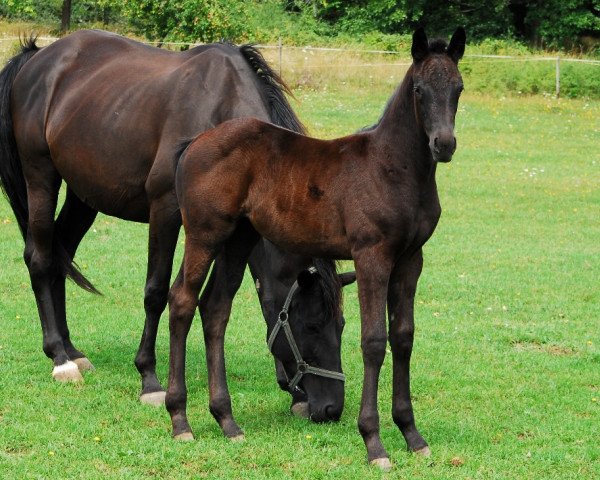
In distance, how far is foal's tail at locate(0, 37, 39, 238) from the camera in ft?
25.8

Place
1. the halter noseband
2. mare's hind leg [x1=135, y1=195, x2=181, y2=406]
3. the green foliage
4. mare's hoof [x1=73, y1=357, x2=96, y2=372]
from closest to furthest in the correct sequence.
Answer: the halter noseband, mare's hind leg [x1=135, y1=195, x2=181, y2=406], mare's hoof [x1=73, y1=357, x2=96, y2=372], the green foliage

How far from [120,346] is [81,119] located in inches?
79.5

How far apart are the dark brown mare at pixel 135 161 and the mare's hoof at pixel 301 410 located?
0.06 feet

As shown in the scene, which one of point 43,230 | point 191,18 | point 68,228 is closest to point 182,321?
point 43,230

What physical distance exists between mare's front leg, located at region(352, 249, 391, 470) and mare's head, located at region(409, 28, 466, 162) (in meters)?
0.69

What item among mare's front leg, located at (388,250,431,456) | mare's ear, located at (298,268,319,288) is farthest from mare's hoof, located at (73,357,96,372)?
mare's front leg, located at (388,250,431,456)

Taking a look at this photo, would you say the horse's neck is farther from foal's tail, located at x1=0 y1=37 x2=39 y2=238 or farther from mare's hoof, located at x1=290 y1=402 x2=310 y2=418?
foal's tail, located at x1=0 y1=37 x2=39 y2=238

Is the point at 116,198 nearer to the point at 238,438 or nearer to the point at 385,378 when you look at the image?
the point at 238,438

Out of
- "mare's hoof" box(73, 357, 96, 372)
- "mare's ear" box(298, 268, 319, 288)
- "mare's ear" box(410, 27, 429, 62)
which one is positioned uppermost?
"mare's ear" box(410, 27, 429, 62)

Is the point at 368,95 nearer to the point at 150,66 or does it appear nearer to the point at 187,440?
the point at 150,66

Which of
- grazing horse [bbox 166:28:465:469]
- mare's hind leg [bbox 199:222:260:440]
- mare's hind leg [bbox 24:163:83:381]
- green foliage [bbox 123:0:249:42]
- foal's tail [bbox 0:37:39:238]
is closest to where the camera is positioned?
grazing horse [bbox 166:28:465:469]

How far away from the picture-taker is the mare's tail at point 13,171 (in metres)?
7.86

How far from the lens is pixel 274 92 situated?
260 inches

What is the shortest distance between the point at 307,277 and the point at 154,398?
146cm
